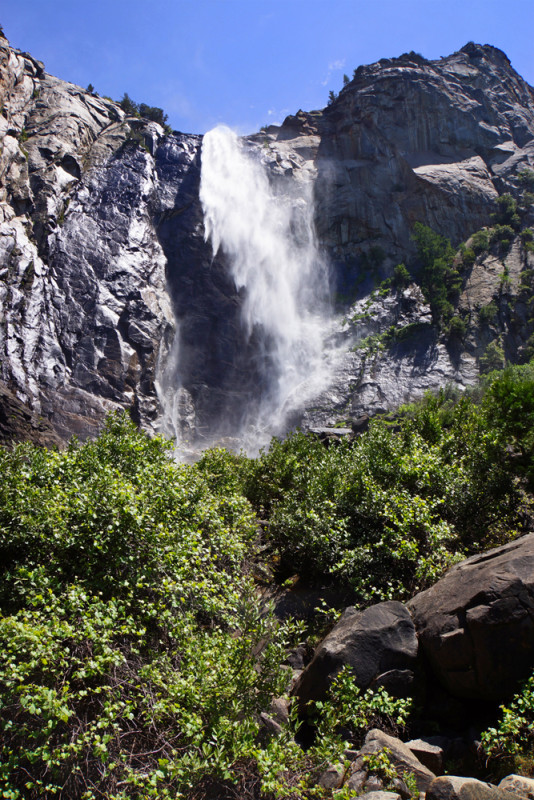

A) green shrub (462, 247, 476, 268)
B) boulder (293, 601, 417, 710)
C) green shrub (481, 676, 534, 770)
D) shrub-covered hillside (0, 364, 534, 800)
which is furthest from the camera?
green shrub (462, 247, 476, 268)

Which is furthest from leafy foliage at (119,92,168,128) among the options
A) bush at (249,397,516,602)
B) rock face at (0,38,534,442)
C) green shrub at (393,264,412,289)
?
bush at (249,397,516,602)

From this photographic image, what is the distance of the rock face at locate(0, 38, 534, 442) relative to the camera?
2966cm

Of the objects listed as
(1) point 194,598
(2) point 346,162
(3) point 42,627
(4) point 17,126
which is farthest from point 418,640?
(2) point 346,162

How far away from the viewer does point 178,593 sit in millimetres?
6484

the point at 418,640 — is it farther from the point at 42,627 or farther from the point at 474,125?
the point at 474,125

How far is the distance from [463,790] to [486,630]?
6.41ft

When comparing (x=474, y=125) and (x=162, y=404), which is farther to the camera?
(x=474, y=125)

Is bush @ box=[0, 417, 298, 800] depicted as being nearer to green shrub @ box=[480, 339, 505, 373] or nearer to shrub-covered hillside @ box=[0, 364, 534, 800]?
shrub-covered hillside @ box=[0, 364, 534, 800]

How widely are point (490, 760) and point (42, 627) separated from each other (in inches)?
197

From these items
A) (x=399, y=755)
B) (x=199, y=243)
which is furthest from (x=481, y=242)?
(x=399, y=755)

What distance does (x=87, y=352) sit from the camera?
2941 cm

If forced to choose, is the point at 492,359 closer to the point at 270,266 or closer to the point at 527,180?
the point at 270,266

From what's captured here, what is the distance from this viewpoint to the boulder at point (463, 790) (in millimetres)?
4551

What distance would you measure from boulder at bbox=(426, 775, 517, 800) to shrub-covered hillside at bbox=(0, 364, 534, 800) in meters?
1.02
